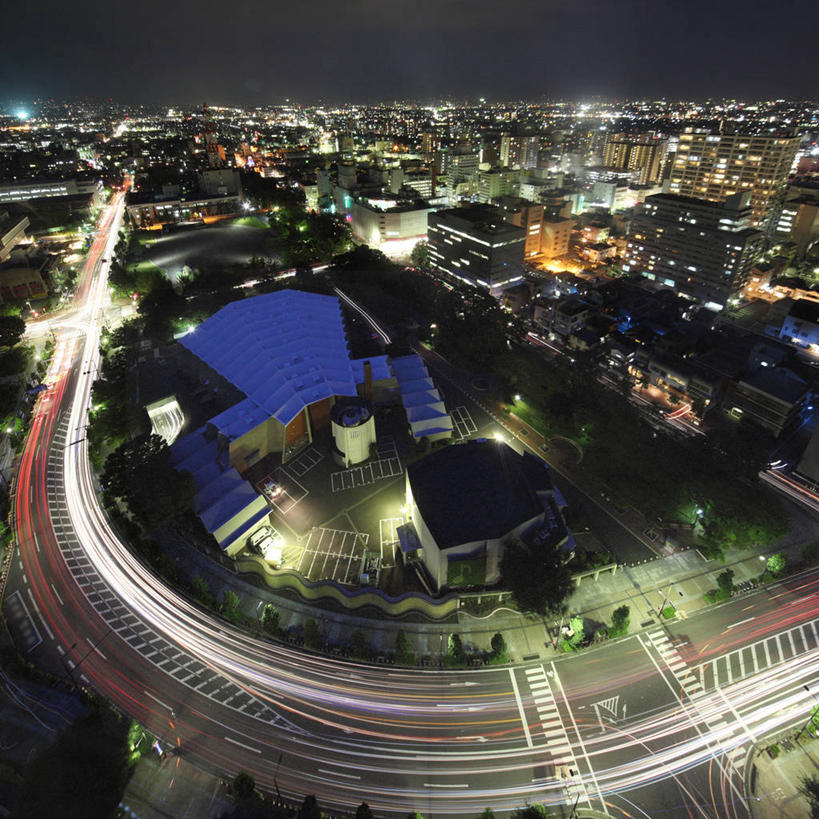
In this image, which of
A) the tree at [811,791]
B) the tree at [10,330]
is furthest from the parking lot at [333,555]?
the tree at [10,330]

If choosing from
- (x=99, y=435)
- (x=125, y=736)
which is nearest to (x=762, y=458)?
(x=125, y=736)

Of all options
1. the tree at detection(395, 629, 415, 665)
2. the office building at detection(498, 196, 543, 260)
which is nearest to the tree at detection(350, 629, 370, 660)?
the tree at detection(395, 629, 415, 665)

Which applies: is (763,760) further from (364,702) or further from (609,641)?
(364,702)

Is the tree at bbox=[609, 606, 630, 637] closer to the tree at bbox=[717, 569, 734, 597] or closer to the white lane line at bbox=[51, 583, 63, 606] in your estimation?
the tree at bbox=[717, 569, 734, 597]

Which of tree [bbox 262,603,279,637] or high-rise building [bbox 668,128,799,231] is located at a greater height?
high-rise building [bbox 668,128,799,231]

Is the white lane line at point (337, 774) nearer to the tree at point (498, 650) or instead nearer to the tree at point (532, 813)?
the tree at point (532, 813)

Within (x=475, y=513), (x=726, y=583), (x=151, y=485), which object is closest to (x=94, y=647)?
(x=151, y=485)

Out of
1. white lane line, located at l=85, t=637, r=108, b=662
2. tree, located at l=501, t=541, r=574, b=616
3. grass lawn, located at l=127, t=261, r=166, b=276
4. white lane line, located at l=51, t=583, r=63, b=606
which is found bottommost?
white lane line, located at l=85, t=637, r=108, b=662

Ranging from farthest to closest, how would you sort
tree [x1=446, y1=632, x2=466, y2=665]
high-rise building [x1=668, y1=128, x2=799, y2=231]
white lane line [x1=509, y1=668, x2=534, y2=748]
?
1. high-rise building [x1=668, y1=128, x2=799, y2=231]
2. tree [x1=446, y1=632, x2=466, y2=665]
3. white lane line [x1=509, y1=668, x2=534, y2=748]
